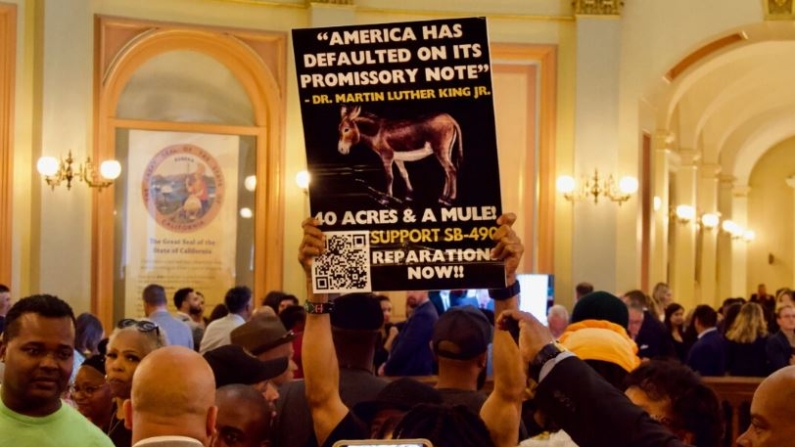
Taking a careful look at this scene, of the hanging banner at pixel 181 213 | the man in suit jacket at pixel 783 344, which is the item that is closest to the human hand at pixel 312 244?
Answer: the man in suit jacket at pixel 783 344

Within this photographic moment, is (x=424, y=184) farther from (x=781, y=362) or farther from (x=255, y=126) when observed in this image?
(x=255, y=126)

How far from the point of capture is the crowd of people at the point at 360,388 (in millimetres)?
3066

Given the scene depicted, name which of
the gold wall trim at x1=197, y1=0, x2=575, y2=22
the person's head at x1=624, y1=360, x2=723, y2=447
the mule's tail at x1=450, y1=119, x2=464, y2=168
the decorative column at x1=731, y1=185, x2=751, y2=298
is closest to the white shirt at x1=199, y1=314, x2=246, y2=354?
the mule's tail at x1=450, y1=119, x2=464, y2=168

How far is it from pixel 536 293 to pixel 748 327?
4.78 metres

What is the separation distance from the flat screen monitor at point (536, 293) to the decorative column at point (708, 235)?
15.2 meters

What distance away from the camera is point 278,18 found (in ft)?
56.9

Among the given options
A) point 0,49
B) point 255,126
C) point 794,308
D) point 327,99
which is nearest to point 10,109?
point 0,49

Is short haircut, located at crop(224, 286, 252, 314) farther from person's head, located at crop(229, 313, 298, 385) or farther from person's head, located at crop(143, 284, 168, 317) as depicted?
person's head, located at crop(229, 313, 298, 385)

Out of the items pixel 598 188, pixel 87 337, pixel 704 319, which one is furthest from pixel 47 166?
pixel 704 319

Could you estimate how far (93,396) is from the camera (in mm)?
5883

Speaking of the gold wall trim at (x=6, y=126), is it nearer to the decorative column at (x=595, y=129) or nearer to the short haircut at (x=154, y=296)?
the short haircut at (x=154, y=296)

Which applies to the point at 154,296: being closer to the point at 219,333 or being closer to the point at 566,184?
the point at 219,333

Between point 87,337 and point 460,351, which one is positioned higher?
point 460,351

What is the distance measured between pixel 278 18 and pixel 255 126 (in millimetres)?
1324
